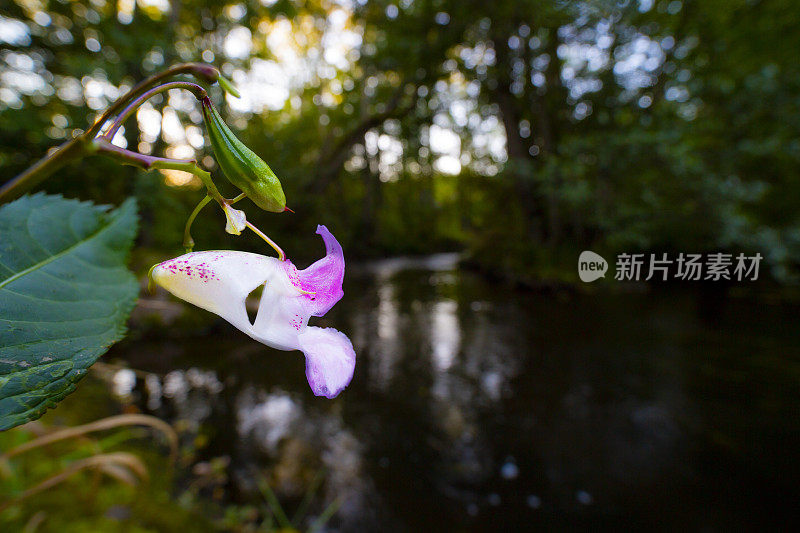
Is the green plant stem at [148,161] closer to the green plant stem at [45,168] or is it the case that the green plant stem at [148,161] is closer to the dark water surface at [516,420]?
the green plant stem at [45,168]

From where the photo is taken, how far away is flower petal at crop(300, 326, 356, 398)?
308 mm

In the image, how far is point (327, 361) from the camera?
33 centimetres

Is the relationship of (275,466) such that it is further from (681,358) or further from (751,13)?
(751,13)

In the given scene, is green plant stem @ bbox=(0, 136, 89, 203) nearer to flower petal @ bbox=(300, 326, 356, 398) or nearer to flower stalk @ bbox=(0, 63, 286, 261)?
flower stalk @ bbox=(0, 63, 286, 261)

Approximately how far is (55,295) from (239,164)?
0.31m

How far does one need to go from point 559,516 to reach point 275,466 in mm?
1849

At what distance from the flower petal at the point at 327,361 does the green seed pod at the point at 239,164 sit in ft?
0.42

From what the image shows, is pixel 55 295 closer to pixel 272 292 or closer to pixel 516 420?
pixel 272 292

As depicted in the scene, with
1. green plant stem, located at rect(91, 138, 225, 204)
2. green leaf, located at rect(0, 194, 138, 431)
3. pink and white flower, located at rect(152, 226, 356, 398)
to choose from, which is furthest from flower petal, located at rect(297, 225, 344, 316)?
green leaf, located at rect(0, 194, 138, 431)

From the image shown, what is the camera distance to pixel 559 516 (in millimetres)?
2379

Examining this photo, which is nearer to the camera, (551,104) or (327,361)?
(327,361)

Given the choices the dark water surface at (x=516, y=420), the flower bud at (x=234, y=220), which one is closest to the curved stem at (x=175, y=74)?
the flower bud at (x=234, y=220)

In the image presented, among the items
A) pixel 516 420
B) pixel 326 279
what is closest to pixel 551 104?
pixel 516 420

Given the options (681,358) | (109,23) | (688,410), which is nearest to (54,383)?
(688,410)
